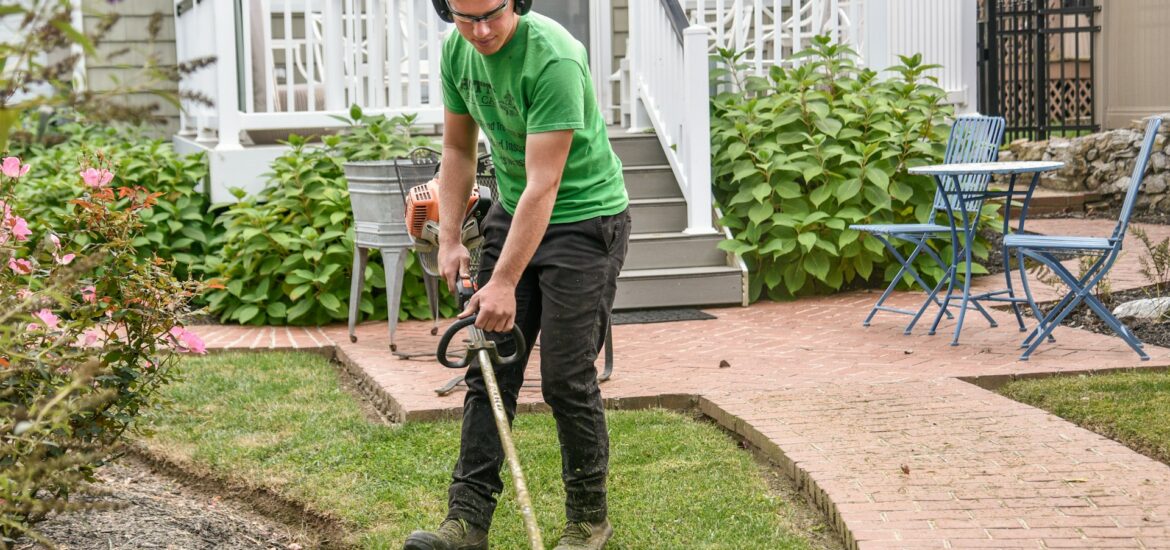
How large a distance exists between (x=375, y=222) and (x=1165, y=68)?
10.2 metres

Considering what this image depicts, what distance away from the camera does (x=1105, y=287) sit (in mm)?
7332

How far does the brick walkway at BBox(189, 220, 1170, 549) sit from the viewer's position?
3.70 metres

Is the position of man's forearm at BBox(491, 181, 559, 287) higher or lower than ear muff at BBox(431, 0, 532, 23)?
lower

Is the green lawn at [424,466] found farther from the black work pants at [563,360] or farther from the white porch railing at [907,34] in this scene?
the white porch railing at [907,34]

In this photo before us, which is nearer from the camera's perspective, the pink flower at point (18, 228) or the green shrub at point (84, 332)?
the green shrub at point (84, 332)

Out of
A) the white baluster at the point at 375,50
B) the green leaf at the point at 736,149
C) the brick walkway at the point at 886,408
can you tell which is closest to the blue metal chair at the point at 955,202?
the brick walkway at the point at 886,408

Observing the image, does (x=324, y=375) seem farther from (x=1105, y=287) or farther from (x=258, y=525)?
(x=1105, y=287)

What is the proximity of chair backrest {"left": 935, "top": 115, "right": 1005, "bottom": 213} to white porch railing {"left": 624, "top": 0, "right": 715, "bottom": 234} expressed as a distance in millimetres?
1567

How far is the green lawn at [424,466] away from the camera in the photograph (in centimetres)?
387

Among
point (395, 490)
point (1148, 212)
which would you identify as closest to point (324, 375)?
point (395, 490)

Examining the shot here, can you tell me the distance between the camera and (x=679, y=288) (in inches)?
322

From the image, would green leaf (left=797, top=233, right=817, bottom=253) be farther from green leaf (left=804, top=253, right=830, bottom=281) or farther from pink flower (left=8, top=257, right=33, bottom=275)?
pink flower (left=8, top=257, right=33, bottom=275)

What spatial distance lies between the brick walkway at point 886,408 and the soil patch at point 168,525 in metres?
1.04

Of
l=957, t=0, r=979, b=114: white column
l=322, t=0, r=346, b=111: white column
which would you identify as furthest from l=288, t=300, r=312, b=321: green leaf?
l=957, t=0, r=979, b=114: white column
